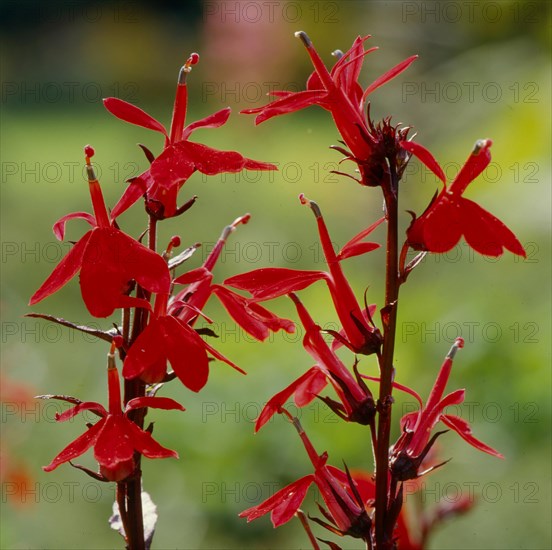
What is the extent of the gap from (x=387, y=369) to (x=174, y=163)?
6.8 inches

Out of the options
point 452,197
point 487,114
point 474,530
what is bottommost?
point 474,530

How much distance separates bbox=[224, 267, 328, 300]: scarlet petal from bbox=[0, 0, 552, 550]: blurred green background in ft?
1.34

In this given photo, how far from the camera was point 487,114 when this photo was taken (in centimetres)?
319

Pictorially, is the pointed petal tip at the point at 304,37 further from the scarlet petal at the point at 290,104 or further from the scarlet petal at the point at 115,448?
the scarlet petal at the point at 115,448

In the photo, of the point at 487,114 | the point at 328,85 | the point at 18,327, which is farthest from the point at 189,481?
the point at 487,114

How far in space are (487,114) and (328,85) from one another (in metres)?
2.76

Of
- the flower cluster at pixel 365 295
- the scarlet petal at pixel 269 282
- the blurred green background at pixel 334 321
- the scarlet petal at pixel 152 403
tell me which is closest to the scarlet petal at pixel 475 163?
the flower cluster at pixel 365 295

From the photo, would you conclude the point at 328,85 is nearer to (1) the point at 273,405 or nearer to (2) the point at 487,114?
(1) the point at 273,405

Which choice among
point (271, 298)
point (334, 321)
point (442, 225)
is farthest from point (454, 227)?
point (334, 321)

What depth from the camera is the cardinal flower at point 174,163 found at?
1.67 feet

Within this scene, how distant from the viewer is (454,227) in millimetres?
495

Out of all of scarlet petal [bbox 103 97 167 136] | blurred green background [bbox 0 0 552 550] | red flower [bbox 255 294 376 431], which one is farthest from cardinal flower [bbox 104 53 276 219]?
blurred green background [bbox 0 0 552 550]

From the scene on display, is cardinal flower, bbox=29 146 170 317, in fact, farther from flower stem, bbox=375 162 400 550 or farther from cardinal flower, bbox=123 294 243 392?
flower stem, bbox=375 162 400 550

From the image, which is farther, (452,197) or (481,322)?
(481,322)
